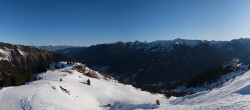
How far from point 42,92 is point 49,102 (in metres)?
8.79

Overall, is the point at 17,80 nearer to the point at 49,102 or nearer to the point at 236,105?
the point at 49,102

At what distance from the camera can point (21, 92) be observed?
70062 millimetres

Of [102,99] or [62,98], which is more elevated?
[62,98]

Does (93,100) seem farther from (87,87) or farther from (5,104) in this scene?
(5,104)

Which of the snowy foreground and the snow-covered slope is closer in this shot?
the snowy foreground

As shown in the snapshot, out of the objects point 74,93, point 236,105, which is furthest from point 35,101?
point 236,105

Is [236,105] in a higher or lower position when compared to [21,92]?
higher

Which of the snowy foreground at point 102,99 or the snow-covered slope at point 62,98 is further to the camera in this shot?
the snow-covered slope at point 62,98

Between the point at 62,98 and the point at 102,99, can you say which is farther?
the point at 102,99

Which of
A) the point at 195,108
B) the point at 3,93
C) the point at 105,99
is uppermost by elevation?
the point at 195,108

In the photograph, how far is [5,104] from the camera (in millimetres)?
59406

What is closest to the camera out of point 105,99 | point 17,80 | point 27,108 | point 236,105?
point 236,105

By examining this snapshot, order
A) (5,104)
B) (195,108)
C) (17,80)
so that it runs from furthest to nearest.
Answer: (17,80)
(5,104)
(195,108)

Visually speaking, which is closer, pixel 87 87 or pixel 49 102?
pixel 49 102
